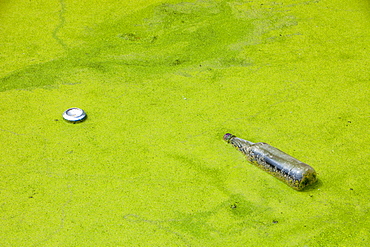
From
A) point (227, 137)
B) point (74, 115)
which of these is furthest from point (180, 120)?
point (74, 115)

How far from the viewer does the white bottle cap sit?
315cm

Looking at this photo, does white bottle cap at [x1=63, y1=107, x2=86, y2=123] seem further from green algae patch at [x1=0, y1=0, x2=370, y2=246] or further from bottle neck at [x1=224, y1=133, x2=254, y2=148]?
bottle neck at [x1=224, y1=133, x2=254, y2=148]

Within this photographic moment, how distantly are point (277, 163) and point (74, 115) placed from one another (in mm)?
1576

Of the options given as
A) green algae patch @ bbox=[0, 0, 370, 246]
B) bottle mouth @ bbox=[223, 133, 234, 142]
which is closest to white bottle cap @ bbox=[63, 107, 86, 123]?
green algae patch @ bbox=[0, 0, 370, 246]

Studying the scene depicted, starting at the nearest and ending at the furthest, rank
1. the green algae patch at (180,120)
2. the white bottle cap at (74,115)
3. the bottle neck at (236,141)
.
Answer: the green algae patch at (180,120)
the bottle neck at (236,141)
the white bottle cap at (74,115)

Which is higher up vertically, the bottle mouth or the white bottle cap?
the white bottle cap

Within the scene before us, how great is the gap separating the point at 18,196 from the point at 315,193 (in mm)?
1866

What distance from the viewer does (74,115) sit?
10.5 ft

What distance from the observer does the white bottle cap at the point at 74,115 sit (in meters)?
3.15

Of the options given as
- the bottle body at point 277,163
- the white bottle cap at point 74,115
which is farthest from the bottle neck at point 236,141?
the white bottle cap at point 74,115

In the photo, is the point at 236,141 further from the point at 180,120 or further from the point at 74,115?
the point at 74,115

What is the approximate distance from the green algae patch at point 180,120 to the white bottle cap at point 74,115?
2.1 inches

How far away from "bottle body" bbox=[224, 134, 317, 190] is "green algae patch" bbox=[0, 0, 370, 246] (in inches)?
2.3

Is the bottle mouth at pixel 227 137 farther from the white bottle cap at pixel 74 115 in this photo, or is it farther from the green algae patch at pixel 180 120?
the white bottle cap at pixel 74 115
